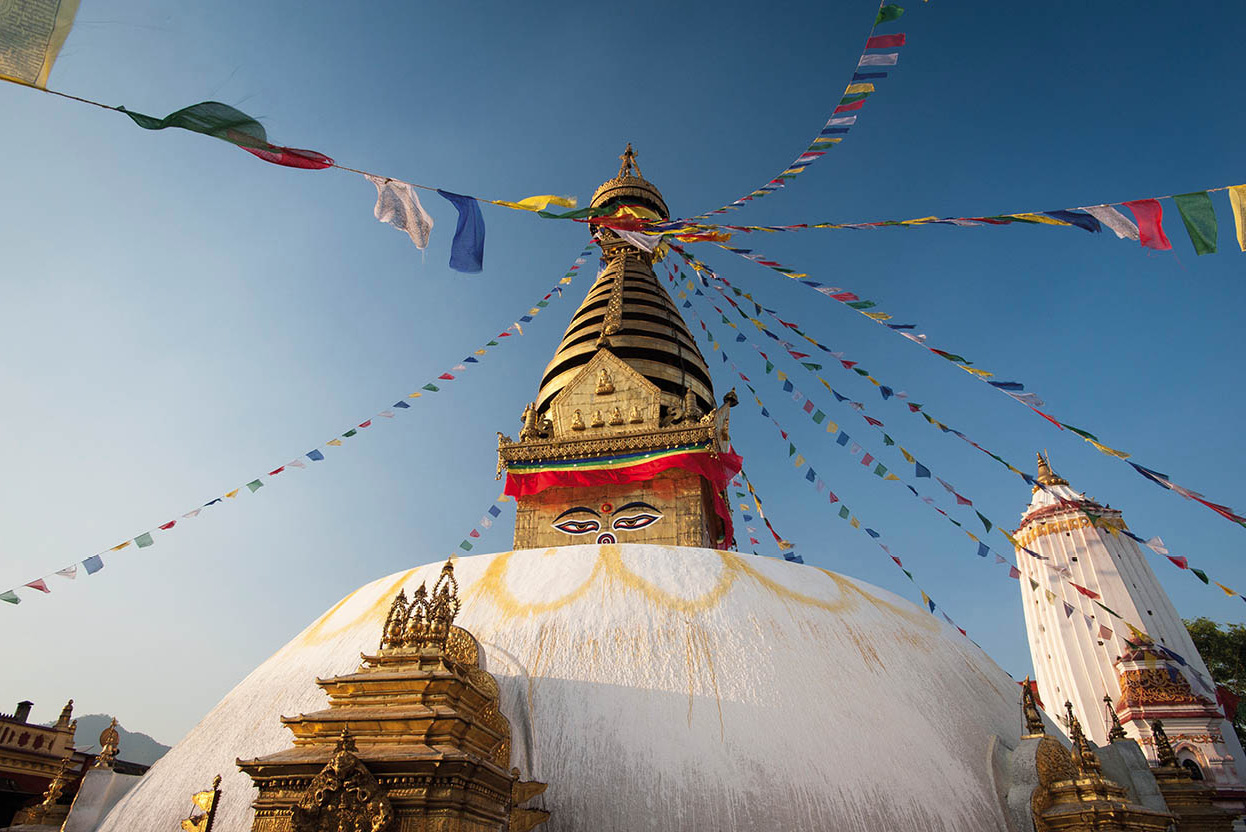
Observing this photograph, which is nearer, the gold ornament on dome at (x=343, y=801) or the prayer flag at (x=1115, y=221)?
the gold ornament on dome at (x=343, y=801)

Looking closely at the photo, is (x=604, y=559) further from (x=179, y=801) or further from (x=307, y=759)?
(x=179, y=801)

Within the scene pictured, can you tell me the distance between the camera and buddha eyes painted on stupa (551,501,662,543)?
11.2 metres

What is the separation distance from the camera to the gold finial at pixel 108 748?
6.00m

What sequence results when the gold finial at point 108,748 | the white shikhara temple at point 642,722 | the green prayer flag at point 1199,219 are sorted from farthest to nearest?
the gold finial at point 108,748
the green prayer flag at point 1199,219
the white shikhara temple at point 642,722

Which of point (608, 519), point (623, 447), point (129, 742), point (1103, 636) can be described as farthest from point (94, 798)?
point (129, 742)

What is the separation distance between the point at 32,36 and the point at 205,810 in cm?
456

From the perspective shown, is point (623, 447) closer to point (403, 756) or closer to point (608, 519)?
point (608, 519)

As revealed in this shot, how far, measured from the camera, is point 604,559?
20.2ft

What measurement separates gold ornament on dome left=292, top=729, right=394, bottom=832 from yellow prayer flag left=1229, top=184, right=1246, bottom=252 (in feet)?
21.9

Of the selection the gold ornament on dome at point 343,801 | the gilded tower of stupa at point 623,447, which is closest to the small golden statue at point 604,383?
the gilded tower of stupa at point 623,447

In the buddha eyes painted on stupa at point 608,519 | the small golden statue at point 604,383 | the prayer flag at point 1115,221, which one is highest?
the small golden statue at point 604,383

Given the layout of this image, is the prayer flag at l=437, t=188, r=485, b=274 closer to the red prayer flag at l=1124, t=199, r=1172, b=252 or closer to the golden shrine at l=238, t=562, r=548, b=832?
the golden shrine at l=238, t=562, r=548, b=832

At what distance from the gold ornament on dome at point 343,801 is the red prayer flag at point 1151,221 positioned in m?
6.52

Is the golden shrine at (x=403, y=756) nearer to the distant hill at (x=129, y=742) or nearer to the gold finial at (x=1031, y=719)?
the gold finial at (x=1031, y=719)
